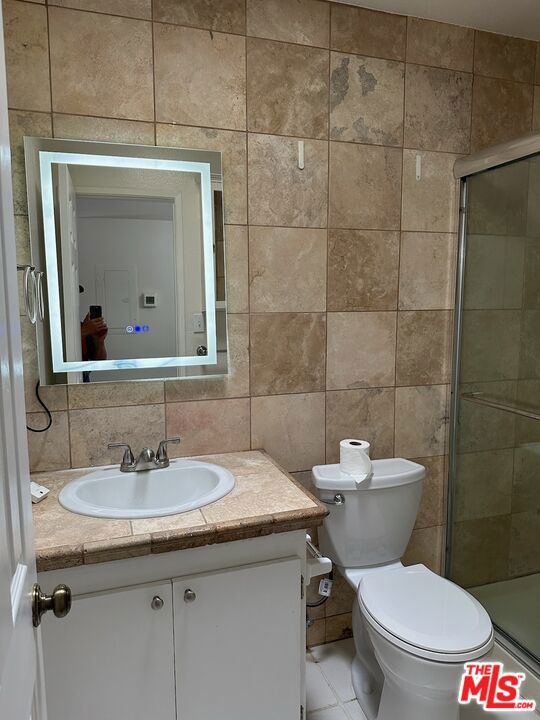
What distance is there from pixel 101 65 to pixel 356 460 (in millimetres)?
1530

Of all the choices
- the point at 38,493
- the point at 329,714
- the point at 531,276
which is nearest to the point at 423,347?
the point at 531,276

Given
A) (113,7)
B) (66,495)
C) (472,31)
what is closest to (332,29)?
(472,31)

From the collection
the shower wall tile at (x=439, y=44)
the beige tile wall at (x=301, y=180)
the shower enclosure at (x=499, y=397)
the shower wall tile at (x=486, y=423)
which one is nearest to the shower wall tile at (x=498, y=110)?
the beige tile wall at (x=301, y=180)

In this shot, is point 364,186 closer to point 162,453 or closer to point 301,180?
point 301,180

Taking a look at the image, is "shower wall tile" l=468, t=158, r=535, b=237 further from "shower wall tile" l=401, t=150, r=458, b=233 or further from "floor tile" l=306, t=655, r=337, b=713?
"floor tile" l=306, t=655, r=337, b=713

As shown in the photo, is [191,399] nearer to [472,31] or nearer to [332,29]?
[332,29]

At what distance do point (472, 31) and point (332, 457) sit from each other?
5.81ft

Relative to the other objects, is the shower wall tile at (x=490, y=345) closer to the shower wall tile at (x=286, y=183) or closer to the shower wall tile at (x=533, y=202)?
the shower wall tile at (x=533, y=202)

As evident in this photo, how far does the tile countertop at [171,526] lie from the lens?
110 cm

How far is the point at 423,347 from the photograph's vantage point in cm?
200

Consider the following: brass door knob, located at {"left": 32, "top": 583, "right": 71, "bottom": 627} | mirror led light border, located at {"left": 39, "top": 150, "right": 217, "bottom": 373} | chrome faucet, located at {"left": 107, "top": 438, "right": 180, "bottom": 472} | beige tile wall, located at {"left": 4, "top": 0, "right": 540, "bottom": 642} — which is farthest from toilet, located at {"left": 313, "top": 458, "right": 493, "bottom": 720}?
brass door knob, located at {"left": 32, "top": 583, "right": 71, "bottom": 627}

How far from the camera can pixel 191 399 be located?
1.70 metres

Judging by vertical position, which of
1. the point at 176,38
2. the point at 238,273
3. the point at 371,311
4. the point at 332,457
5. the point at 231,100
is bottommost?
the point at 332,457

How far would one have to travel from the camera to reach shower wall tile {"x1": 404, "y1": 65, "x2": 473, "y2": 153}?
6.14 feet
